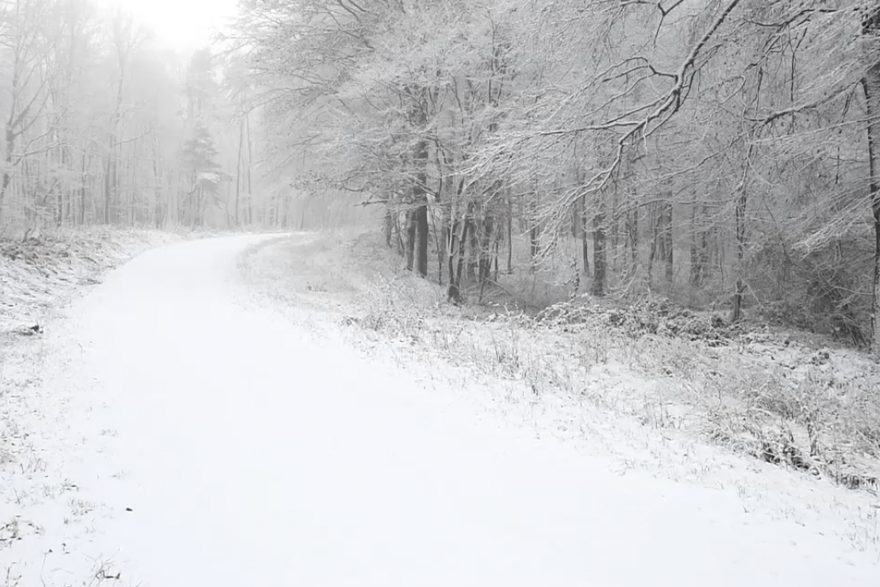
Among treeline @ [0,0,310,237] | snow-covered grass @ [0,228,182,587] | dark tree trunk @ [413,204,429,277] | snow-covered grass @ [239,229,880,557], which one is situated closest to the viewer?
snow-covered grass @ [0,228,182,587]

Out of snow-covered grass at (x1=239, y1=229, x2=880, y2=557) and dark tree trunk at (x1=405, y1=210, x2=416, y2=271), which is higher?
dark tree trunk at (x1=405, y1=210, x2=416, y2=271)

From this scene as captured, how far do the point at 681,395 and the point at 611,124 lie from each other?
3.68 metres

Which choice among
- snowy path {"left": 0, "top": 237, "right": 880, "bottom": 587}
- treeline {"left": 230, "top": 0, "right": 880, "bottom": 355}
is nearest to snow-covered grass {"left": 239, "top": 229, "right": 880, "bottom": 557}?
snowy path {"left": 0, "top": 237, "right": 880, "bottom": 587}

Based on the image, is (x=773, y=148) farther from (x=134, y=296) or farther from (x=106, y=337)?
(x=134, y=296)

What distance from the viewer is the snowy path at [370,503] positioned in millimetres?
2938

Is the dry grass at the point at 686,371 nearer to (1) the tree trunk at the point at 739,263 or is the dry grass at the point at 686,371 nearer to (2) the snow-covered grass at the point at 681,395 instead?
(2) the snow-covered grass at the point at 681,395

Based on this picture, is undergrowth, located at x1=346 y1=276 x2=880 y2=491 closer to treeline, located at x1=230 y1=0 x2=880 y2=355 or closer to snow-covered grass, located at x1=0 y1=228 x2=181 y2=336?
treeline, located at x1=230 y1=0 x2=880 y2=355

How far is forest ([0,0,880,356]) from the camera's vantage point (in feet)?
23.8

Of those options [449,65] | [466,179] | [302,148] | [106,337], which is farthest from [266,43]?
[106,337]

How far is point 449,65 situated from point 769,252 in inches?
362

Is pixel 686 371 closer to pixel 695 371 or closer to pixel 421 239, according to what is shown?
pixel 695 371

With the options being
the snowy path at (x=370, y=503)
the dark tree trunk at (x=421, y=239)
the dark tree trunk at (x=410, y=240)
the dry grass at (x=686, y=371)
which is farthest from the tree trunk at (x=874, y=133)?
the dark tree trunk at (x=410, y=240)

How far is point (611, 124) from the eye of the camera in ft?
23.4

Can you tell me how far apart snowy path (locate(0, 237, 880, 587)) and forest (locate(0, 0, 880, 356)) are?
4205 mm
